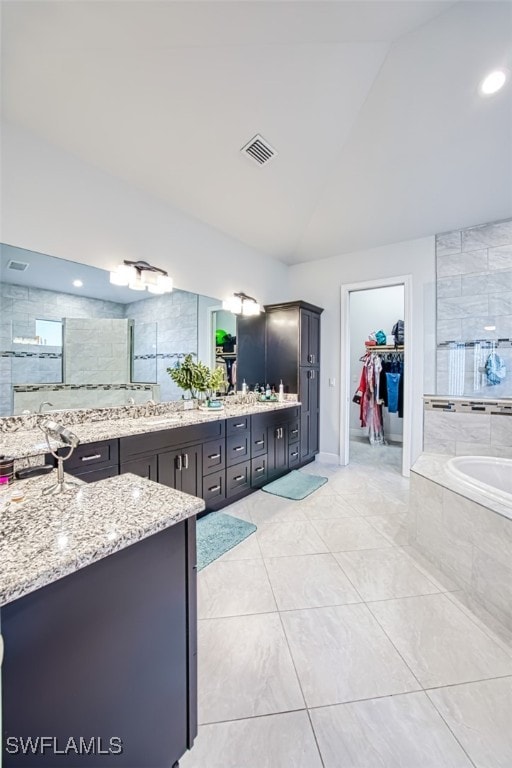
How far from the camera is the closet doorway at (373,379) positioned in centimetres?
421

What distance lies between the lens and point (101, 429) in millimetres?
2127

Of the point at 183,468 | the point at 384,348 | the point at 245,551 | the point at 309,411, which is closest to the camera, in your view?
the point at 245,551

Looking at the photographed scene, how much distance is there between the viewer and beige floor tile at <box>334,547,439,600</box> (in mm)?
1804

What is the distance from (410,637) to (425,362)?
2855 millimetres

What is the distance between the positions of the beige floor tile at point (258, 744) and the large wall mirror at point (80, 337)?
198 cm

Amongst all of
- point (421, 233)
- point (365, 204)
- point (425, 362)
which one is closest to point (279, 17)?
point (365, 204)

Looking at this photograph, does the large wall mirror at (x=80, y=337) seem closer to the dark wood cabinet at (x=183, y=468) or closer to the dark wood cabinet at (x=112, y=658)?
the dark wood cabinet at (x=183, y=468)

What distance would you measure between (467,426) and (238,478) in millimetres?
2389

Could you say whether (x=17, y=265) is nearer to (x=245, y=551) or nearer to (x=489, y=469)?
(x=245, y=551)

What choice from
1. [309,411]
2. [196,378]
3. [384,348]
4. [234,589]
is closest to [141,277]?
[196,378]

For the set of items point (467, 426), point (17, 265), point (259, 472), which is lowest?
point (259, 472)

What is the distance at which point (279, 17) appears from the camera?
176 centimetres

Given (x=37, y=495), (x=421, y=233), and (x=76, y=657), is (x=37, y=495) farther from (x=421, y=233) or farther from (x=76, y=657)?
(x=421, y=233)

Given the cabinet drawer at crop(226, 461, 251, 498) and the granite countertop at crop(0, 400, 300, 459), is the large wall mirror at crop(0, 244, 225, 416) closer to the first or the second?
the granite countertop at crop(0, 400, 300, 459)
